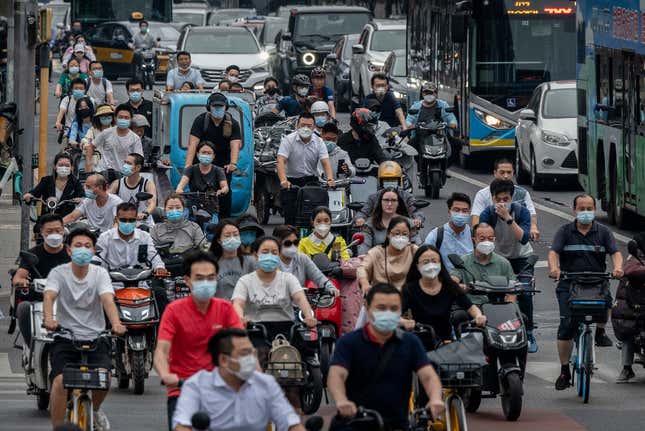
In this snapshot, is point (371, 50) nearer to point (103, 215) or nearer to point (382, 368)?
point (103, 215)

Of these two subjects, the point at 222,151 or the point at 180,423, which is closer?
the point at 180,423

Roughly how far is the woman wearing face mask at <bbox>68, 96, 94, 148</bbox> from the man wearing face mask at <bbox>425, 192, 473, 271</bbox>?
9.84m

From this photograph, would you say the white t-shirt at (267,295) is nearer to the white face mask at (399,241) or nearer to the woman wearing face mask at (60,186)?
the white face mask at (399,241)

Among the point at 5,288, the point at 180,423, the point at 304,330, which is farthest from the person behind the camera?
the point at 5,288

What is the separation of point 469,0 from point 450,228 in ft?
58.0

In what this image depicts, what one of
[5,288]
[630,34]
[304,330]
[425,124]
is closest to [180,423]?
[304,330]

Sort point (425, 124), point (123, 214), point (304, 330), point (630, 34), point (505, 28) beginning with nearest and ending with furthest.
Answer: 1. point (304, 330)
2. point (123, 214)
3. point (630, 34)
4. point (425, 124)
5. point (505, 28)

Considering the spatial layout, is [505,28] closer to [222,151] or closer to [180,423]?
[222,151]

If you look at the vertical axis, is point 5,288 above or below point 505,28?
below

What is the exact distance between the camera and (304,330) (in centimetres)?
1403

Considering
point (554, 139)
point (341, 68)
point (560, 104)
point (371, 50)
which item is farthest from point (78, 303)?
point (341, 68)

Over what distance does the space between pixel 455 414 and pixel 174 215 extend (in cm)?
575

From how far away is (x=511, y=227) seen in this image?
16.9m

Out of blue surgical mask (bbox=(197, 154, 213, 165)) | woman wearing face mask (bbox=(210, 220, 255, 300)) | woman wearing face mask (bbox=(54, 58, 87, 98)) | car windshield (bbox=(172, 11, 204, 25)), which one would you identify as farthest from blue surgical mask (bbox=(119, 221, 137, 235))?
car windshield (bbox=(172, 11, 204, 25))
